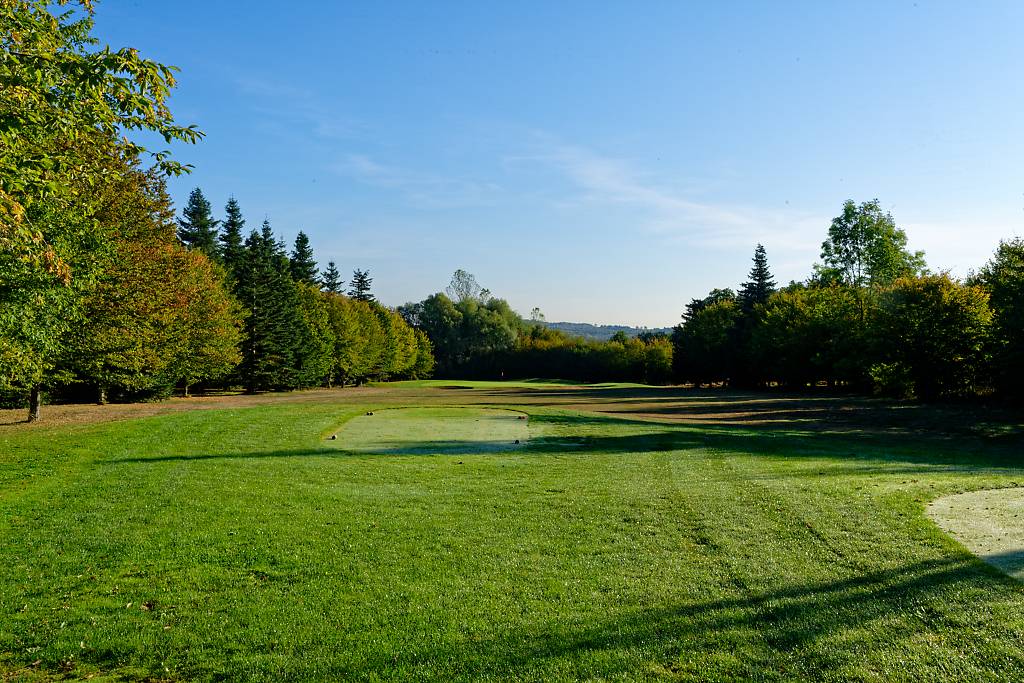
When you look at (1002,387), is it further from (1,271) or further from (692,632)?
(1,271)

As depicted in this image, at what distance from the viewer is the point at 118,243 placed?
29969mm

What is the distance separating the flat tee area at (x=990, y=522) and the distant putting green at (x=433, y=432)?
12.5 metres

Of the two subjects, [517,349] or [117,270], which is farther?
[517,349]

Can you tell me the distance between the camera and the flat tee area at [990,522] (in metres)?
7.69

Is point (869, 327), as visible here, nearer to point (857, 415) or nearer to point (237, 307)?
point (857, 415)

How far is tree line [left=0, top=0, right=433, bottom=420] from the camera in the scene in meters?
8.09

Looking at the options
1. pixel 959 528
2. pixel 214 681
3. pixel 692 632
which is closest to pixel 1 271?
pixel 214 681

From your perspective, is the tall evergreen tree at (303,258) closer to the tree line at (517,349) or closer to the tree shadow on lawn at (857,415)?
the tree line at (517,349)

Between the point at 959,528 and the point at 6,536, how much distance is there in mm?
13832

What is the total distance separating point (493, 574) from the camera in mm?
7637

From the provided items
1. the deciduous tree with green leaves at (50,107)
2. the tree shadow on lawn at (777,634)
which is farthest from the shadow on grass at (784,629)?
the deciduous tree with green leaves at (50,107)

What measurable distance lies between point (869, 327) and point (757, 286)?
3669cm

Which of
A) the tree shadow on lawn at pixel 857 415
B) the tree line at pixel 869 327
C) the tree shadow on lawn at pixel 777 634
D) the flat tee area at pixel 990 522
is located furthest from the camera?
the tree line at pixel 869 327

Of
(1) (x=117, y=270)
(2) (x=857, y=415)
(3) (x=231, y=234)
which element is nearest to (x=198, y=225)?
(3) (x=231, y=234)
